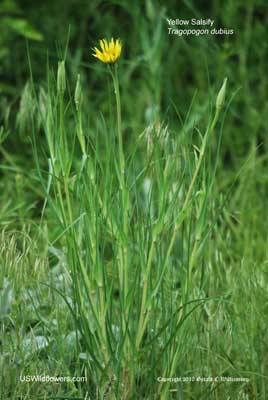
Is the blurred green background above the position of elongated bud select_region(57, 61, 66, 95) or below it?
above

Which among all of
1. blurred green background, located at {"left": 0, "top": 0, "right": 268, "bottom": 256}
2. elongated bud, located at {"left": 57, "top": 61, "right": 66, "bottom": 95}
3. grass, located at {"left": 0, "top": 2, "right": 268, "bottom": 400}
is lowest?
grass, located at {"left": 0, "top": 2, "right": 268, "bottom": 400}

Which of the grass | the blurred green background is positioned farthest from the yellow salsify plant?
the blurred green background

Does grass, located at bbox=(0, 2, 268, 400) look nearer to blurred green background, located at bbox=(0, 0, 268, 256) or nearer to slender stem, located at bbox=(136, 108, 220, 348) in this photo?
slender stem, located at bbox=(136, 108, 220, 348)

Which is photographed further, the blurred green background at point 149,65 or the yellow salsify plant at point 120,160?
the blurred green background at point 149,65

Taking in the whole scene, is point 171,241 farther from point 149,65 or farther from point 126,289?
point 149,65

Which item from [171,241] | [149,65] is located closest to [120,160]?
[171,241]

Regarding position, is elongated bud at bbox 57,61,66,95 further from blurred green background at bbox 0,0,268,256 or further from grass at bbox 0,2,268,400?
blurred green background at bbox 0,0,268,256

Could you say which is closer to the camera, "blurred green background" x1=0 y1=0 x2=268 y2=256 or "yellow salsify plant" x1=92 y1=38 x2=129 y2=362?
"yellow salsify plant" x1=92 y1=38 x2=129 y2=362

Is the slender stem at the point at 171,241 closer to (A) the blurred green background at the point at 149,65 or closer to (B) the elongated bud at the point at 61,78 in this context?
(B) the elongated bud at the point at 61,78

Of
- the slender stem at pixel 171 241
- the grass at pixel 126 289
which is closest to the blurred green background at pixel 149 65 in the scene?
the grass at pixel 126 289

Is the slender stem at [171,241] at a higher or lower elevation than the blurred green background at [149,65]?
lower

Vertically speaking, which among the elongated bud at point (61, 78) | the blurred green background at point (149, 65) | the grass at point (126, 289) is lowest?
the grass at point (126, 289)

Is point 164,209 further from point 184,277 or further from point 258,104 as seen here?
point 258,104

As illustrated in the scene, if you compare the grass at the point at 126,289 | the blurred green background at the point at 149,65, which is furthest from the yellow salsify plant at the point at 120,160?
the blurred green background at the point at 149,65
